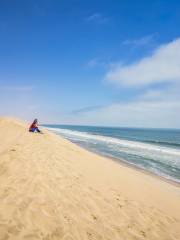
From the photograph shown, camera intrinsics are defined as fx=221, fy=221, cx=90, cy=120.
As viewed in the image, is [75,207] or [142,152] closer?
[75,207]

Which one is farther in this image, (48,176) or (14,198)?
(48,176)

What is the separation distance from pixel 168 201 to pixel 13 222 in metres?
5.75

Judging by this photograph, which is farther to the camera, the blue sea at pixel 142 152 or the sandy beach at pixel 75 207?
the blue sea at pixel 142 152

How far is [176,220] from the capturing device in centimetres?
636

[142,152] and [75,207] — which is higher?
[75,207]

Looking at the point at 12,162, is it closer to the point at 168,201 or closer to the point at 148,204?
the point at 148,204

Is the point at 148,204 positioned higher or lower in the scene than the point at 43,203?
lower

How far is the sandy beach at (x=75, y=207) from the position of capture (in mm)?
4625

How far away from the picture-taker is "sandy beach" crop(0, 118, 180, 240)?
4.62 m

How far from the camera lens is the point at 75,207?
5.77m

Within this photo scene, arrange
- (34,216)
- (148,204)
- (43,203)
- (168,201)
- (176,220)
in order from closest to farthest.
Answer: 1. (34,216)
2. (43,203)
3. (176,220)
4. (148,204)
5. (168,201)

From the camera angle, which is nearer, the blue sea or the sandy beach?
the sandy beach

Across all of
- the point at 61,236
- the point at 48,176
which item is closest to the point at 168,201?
the point at 48,176

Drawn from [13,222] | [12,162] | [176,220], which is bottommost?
[176,220]
